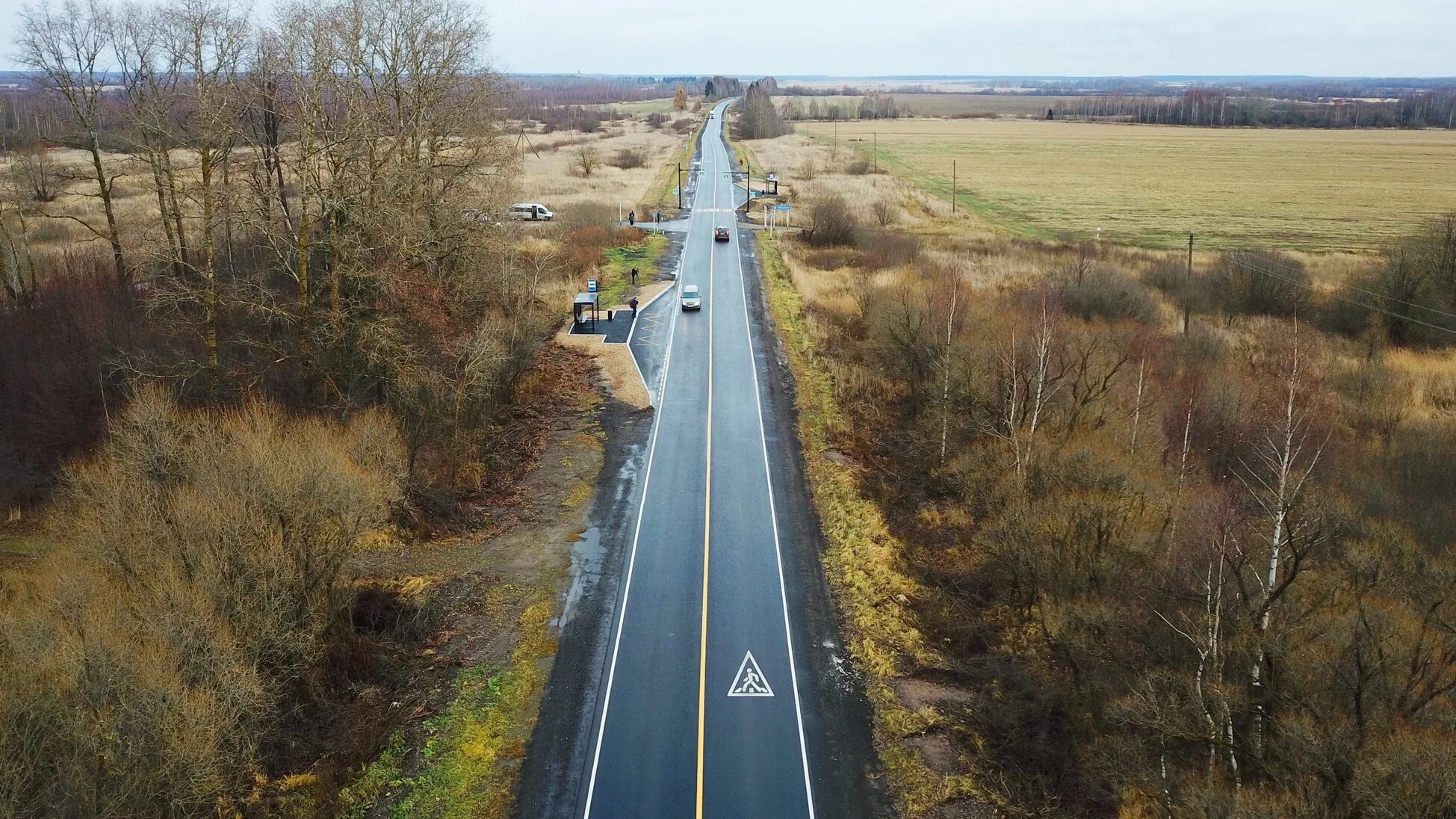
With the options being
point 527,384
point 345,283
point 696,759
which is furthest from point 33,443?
point 696,759

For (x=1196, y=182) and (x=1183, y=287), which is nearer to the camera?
(x=1183, y=287)

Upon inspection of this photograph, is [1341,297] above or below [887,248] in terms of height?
below

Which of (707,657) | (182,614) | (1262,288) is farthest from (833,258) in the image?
(182,614)

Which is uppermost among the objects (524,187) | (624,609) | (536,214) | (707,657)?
(524,187)

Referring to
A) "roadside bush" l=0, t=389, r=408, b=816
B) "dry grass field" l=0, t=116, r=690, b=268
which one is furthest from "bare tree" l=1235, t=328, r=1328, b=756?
"dry grass field" l=0, t=116, r=690, b=268

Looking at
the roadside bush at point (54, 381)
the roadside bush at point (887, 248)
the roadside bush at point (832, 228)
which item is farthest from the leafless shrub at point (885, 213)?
the roadside bush at point (54, 381)

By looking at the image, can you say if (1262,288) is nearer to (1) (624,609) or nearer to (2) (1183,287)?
(2) (1183,287)

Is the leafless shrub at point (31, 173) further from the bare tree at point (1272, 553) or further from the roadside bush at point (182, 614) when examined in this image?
the bare tree at point (1272, 553)
